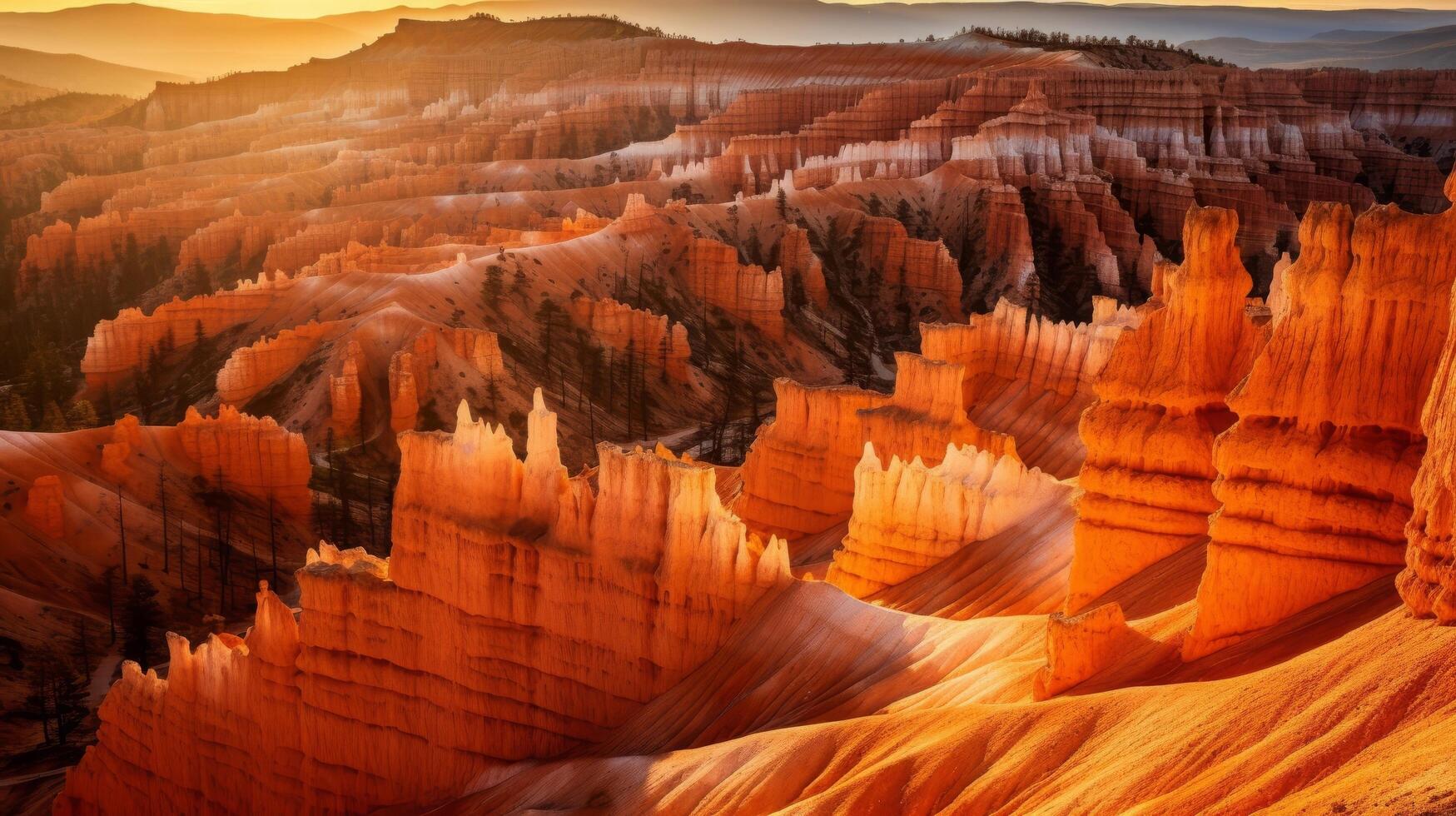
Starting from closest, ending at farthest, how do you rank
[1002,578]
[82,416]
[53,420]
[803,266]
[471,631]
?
[1002,578], [471,631], [53,420], [82,416], [803,266]

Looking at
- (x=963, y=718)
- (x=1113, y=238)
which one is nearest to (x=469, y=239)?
(x=1113, y=238)

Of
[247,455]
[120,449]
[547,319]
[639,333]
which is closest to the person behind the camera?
[120,449]

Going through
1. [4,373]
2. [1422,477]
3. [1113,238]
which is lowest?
[4,373]

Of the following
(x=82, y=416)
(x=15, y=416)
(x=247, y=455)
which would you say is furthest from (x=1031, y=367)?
(x=15, y=416)

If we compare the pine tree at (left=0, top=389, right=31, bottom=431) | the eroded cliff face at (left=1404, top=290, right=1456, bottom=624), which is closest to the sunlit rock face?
the eroded cliff face at (left=1404, top=290, right=1456, bottom=624)

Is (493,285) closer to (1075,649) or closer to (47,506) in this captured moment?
(47,506)

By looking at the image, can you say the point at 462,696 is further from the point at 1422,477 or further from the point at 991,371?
the point at 991,371
